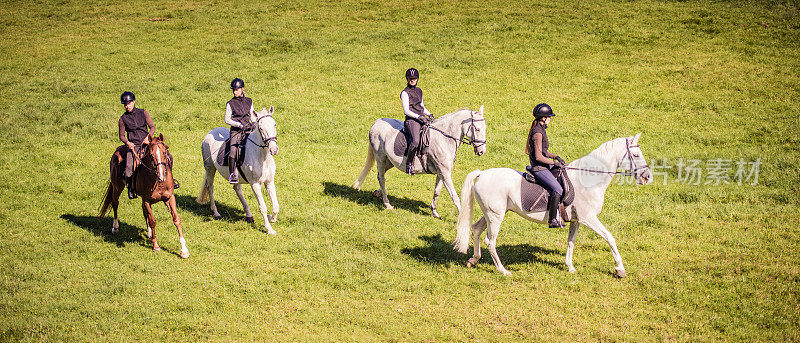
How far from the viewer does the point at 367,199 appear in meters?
15.9

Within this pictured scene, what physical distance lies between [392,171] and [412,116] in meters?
5.19

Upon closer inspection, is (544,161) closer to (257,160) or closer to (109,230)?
(257,160)

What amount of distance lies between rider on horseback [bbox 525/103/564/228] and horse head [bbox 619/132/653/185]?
120cm

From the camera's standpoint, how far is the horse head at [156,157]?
36.8 ft

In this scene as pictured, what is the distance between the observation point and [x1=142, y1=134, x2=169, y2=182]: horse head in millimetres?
11203

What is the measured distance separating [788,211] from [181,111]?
23.5 meters

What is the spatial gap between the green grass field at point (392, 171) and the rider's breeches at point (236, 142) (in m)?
2.05

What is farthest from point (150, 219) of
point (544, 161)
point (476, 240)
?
point (544, 161)

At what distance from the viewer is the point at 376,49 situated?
31.7 m

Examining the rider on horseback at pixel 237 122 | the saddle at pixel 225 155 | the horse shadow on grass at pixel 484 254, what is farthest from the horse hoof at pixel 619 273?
the saddle at pixel 225 155

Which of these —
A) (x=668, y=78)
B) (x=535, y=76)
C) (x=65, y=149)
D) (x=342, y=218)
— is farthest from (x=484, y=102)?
(x=65, y=149)

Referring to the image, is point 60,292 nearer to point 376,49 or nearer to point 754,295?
point 754,295

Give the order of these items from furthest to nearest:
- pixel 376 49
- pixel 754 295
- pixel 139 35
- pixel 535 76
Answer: pixel 139 35
pixel 376 49
pixel 535 76
pixel 754 295

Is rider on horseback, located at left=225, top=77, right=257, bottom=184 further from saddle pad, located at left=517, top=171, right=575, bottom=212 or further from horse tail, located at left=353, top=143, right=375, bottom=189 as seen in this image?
saddle pad, located at left=517, top=171, right=575, bottom=212
